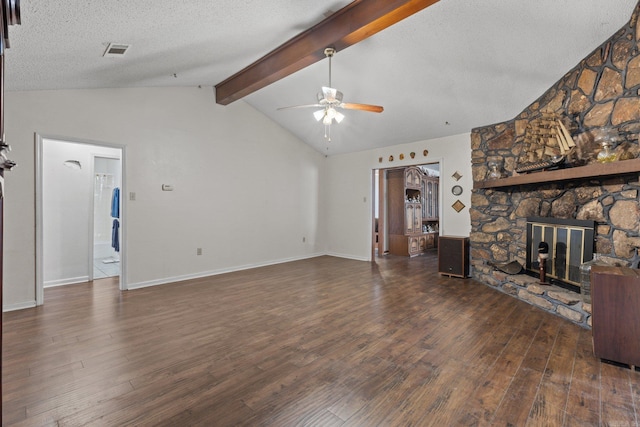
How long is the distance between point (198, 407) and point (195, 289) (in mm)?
2840

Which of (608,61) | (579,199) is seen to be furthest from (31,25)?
(579,199)

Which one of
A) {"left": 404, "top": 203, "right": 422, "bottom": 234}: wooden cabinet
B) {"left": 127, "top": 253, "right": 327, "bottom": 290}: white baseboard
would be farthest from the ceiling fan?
{"left": 404, "top": 203, "right": 422, "bottom": 234}: wooden cabinet

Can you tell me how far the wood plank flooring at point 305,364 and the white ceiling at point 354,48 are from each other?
8.31 feet

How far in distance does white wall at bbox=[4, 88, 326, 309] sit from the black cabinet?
312cm

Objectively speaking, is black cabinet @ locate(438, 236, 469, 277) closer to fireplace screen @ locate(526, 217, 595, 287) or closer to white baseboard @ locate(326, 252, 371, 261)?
fireplace screen @ locate(526, 217, 595, 287)

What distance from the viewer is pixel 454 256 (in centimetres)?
517

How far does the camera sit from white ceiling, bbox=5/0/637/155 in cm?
259

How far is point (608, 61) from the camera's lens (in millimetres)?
3143

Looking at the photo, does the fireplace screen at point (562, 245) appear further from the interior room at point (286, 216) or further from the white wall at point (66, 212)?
the white wall at point (66, 212)

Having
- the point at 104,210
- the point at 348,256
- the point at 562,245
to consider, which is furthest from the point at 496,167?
the point at 104,210

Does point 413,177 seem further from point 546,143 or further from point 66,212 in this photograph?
point 66,212

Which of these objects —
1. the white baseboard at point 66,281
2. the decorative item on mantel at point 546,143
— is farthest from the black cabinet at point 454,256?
the white baseboard at point 66,281

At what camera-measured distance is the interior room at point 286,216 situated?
2.10 m

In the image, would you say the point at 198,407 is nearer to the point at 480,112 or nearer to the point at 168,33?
the point at 168,33
